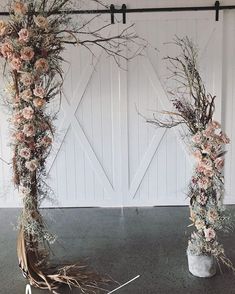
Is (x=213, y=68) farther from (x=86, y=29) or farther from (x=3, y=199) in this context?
(x=3, y=199)

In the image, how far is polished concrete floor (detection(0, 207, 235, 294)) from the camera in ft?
11.6

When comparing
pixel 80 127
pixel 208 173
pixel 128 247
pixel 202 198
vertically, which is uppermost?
pixel 80 127

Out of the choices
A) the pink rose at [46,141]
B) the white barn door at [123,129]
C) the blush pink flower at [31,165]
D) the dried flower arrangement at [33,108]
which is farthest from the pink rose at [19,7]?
the white barn door at [123,129]

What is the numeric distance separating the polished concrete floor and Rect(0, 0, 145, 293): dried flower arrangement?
0.21 metres

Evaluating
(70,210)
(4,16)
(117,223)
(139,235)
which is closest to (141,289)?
(139,235)

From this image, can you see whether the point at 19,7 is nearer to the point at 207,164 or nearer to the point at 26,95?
the point at 26,95

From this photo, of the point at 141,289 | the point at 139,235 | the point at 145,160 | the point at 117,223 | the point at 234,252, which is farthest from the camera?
the point at 145,160

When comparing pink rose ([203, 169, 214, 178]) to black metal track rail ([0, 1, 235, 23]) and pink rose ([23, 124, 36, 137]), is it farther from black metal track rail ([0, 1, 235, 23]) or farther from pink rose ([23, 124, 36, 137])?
black metal track rail ([0, 1, 235, 23])

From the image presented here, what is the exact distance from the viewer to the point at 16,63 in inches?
121

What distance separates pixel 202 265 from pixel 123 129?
7.49 feet

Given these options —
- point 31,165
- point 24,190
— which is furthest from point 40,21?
point 24,190

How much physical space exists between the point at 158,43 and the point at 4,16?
6.31 feet

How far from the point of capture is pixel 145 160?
546 cm

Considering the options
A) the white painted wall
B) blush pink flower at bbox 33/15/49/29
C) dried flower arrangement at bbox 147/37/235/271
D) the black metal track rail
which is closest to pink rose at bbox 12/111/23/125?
blush pink flower at bbox 33/15/49/29
